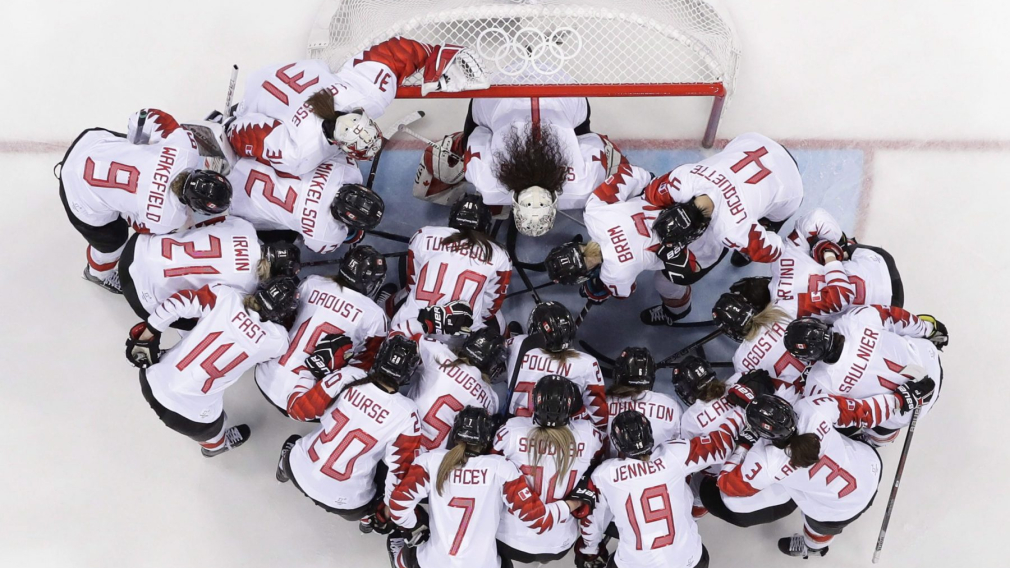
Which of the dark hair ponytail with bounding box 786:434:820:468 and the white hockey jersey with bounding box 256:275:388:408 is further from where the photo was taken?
the white hockey jersey with bounding box 256:275:388:408

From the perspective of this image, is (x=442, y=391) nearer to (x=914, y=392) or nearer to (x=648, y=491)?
(x=648, y=491)

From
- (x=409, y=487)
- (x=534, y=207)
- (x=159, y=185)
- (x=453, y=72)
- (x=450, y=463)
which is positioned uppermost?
(x=453, y=72)

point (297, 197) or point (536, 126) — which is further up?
point (536, 126)

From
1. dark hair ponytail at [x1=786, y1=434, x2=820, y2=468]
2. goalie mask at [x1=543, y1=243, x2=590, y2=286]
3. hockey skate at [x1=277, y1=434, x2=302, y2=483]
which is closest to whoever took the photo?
dark hair ponytail at [x1=786, y1=434, x2=820, y2=468]

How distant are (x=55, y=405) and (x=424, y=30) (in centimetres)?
311

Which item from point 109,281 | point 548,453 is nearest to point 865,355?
point 548,453

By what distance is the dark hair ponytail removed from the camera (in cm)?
349

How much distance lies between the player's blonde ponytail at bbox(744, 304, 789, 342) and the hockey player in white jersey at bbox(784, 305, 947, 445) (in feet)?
0.32

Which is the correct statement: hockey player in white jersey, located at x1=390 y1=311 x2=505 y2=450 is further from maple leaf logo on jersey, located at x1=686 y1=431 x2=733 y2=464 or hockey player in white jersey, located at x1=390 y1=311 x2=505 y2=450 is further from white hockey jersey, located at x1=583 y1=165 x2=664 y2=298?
maple leaf logo on jersey, located at x1=686 y1=431 x2=733 y2=464

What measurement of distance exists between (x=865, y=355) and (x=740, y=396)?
→ 0.62m

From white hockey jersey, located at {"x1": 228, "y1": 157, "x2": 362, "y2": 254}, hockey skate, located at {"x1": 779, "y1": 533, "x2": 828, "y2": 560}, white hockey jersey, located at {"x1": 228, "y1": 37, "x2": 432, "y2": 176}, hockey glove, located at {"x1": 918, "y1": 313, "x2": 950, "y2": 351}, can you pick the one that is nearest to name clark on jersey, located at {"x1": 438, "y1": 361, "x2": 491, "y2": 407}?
white hockey jersey, located at {"x1": 228, "y1": 157, "x2": 362, "y2": 254}

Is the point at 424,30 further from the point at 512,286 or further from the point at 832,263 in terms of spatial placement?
the point at 832,263

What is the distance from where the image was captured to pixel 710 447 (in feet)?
12.3

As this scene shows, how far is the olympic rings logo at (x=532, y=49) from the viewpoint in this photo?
395cm
